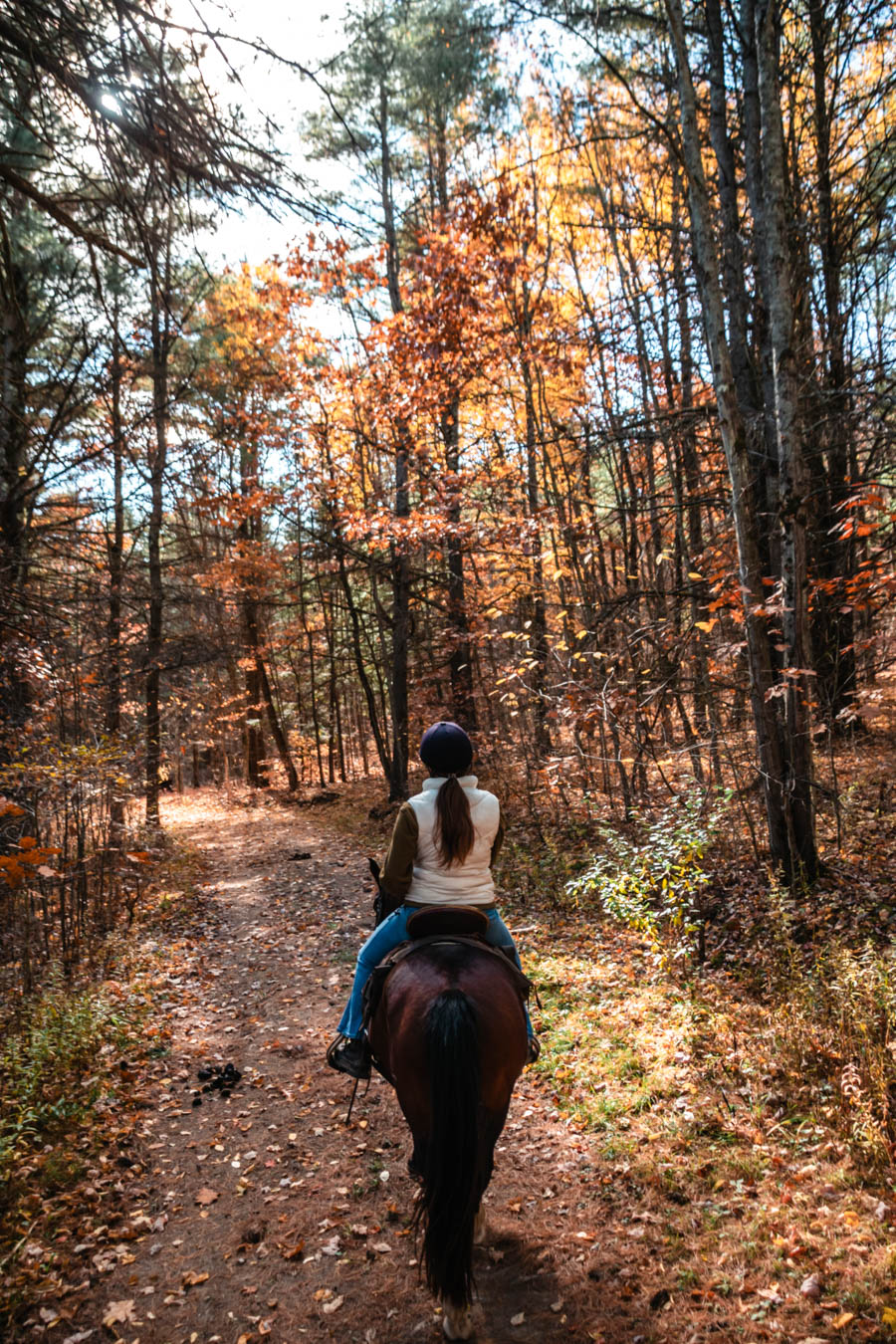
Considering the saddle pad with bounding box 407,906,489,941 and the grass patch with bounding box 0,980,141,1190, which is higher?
the saddle pad with bounding box 407,906,489,941

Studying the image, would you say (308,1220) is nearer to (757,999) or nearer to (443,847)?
(443,847)

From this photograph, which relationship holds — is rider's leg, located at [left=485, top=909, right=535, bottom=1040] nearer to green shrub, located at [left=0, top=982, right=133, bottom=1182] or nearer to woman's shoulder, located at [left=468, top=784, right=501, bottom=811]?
woman's shoulder, located at [left=468, top=784, right=501, bottom=811]

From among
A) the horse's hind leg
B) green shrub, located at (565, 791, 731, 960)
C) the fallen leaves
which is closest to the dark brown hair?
the horse's hind leg

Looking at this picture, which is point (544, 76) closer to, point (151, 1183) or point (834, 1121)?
point (834, 1121)

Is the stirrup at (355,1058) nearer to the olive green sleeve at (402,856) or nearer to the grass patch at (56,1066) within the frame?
the olive green sleeve at (402,856)

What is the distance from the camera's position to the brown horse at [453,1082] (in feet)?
10.1

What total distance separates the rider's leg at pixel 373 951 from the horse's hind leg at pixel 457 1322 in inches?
51.8

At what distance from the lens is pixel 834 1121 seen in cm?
414

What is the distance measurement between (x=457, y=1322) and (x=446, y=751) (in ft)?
8.37

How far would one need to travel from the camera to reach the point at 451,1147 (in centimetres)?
308

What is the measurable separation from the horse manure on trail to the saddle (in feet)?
9.25

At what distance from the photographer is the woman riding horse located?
3.90m

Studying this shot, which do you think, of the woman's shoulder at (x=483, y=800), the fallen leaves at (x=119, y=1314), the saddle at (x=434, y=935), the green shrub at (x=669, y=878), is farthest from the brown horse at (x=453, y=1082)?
the green shrub at (x=669, y=878)

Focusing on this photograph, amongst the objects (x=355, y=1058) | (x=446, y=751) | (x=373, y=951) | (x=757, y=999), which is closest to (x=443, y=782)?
(x=446, y=751)
